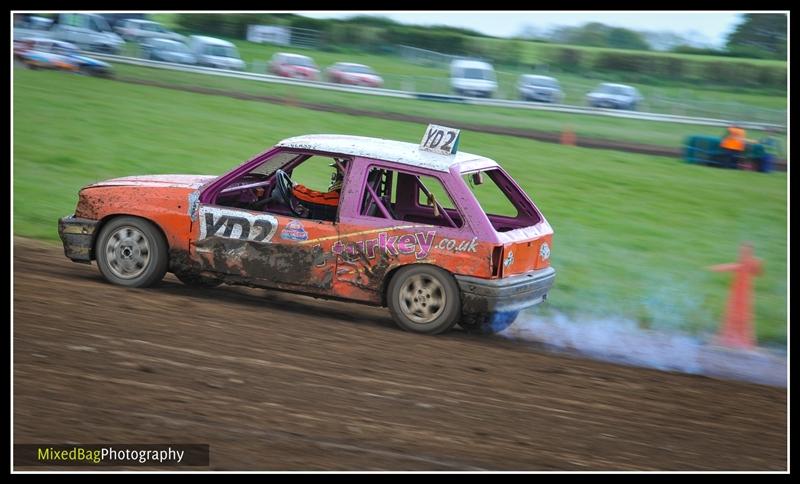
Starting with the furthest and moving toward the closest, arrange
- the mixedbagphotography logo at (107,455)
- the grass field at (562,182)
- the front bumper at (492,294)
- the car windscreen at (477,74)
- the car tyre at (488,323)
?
the car windscreen at (477,74) < the grass field at (562,182) < the car tyre at (488,323) < the front bumper at (492,294) < the mixedbagphotography logo at (107,455)

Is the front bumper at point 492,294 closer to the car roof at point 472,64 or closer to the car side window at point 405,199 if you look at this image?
the car side window at point 405,199

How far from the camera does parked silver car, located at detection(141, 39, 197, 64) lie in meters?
14.2

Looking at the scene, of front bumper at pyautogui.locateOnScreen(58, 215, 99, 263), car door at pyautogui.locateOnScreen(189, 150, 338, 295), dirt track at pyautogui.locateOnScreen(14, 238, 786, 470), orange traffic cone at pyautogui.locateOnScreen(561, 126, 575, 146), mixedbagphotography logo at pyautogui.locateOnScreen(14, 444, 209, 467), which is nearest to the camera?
mixedbagphotography logo at pyautogui.locateOnScreen(14, 444, 209, 467)

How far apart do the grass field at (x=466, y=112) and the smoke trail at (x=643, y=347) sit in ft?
17.2

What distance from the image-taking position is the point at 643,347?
9.45 meters

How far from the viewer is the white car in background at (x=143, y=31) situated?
13680 millimetres

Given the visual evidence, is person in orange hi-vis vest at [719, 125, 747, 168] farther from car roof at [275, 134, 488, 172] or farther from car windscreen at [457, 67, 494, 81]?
car roof at [275, 134, 488, 172]

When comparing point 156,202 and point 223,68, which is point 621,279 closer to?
point 156,202

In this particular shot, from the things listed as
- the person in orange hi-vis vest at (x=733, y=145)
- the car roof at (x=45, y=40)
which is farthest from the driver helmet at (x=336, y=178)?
the person in orange hi-vis vest at (x=733, y=145)

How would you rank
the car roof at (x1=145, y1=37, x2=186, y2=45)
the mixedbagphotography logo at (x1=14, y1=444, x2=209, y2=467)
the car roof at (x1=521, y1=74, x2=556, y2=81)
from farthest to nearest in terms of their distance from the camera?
the car roof at (x1=521, y1=74, x2=556, y2=81) → the car roof at (x1=145, y1=37, x2=186, y2=45) → the mixedbagphotography logo at (x1=14, y1=444, x2=209, y2=467)

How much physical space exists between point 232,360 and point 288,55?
Result: 795 centimetres

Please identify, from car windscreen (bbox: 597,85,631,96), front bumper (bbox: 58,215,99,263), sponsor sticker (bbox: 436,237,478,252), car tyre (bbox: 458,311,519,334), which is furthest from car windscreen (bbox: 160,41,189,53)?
sponsor sticker (bbox: 436,237,478,252)

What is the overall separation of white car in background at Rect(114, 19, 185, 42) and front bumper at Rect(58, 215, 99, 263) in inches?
220

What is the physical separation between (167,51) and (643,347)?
A: 27.3ft
